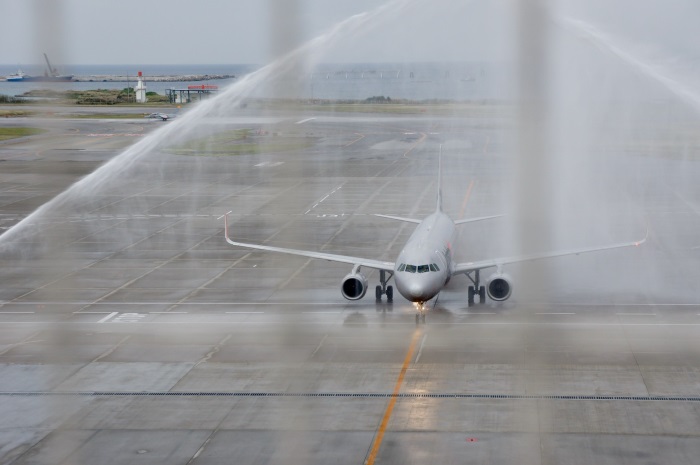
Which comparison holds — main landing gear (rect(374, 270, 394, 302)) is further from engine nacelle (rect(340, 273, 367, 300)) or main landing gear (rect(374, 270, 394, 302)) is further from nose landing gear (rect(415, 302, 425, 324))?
nose landing gear (rect(415, 302, 425, 324))

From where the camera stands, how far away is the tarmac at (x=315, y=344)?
10180mm

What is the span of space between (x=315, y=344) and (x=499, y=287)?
29.4 feet

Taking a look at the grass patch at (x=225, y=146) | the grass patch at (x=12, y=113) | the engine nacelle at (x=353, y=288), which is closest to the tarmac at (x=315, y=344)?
the engine nacelle at (x=353, y=288)

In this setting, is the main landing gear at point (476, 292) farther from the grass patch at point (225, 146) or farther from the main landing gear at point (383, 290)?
the grass patch at point (225, 146)

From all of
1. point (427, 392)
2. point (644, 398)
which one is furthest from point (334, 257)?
point (644, 398)

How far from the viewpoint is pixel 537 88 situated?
25.8 ft

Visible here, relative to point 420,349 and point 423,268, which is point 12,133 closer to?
point 423,268

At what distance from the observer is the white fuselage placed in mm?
35250

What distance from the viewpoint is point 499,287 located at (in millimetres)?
37562

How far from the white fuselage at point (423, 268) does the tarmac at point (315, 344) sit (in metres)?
1.46

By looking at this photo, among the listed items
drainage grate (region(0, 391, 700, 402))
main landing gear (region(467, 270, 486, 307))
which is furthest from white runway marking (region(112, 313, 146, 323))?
main landing gear (region(467, 270, 486, 307))

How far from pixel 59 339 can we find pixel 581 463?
621 inches

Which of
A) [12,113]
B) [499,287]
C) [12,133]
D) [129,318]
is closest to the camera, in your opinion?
[499,287]

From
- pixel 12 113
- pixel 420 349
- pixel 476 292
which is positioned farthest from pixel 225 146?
pixel 420 349
